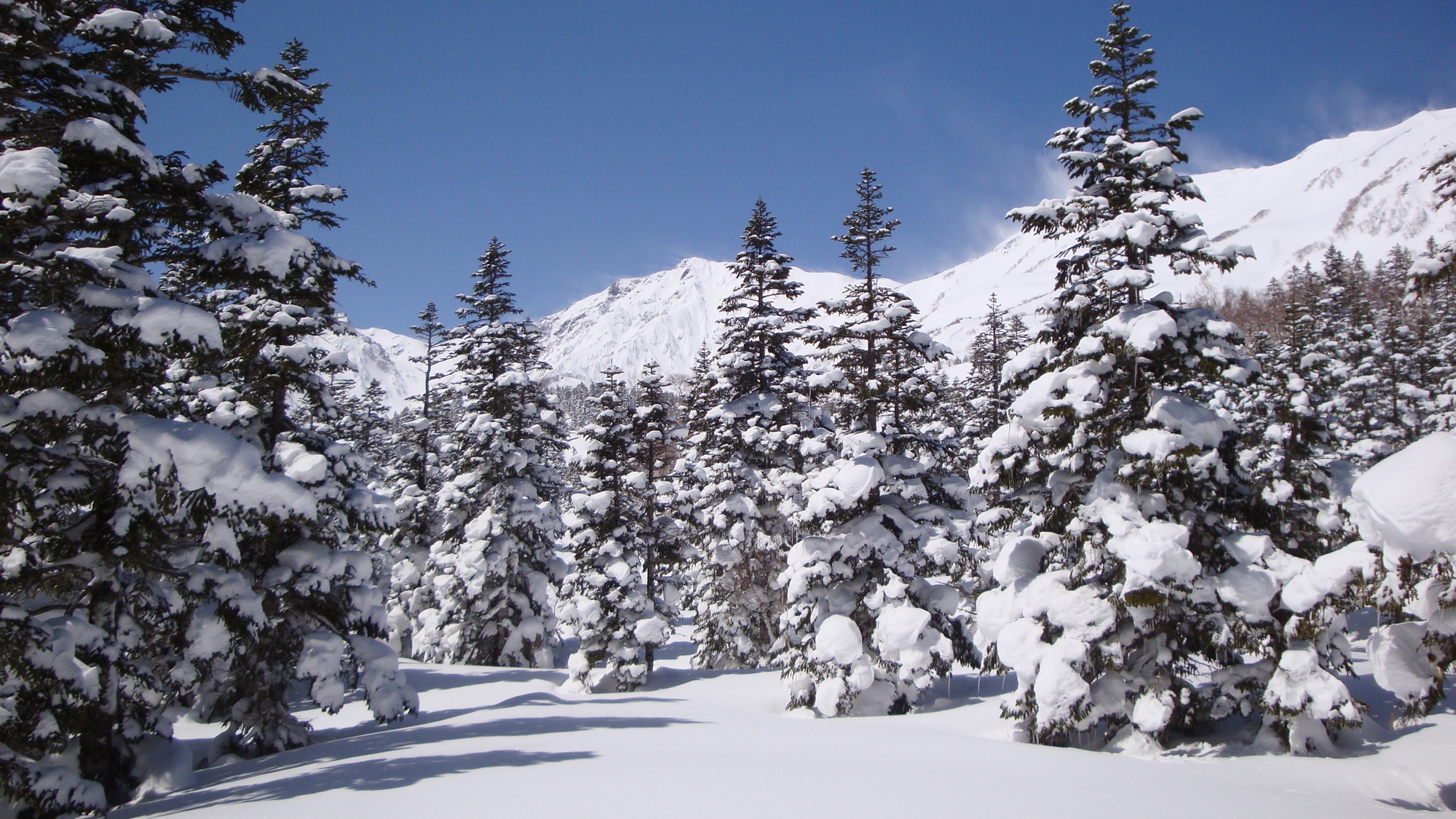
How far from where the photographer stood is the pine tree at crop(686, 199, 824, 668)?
24953 millimetres

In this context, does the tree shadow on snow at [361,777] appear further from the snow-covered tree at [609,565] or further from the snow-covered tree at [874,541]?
the snow-covered tree at [609,565]

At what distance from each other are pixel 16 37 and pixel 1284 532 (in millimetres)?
20591

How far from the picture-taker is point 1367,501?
7.80 m

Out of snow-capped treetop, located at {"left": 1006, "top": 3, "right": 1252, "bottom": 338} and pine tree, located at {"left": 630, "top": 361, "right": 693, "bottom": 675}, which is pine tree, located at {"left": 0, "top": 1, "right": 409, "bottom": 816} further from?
pine tree, located at {"left": 630, "top": 361, "right": 693, "bottom": 675}

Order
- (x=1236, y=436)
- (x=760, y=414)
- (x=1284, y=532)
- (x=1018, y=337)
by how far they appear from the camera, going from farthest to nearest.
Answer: (x=1018, y=337)
(x=760, y=414)
(x=1284, y=532)
(x=1236, y=436)

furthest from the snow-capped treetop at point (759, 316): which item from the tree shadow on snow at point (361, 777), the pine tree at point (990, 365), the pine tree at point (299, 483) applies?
the tree shadow on snow at point (361, 777)

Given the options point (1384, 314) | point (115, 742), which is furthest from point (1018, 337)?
point (115, 742)

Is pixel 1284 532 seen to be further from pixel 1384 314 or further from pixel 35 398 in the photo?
pixel 1384 314

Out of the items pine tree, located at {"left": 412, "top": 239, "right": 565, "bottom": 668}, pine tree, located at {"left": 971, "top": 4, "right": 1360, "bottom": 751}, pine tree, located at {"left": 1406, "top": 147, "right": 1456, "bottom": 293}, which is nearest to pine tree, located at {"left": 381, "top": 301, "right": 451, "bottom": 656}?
pine tree, located at {"left": 412, "top": 239, "right": 565, "bottom": 668}

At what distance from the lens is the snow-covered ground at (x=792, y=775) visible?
7602 mm

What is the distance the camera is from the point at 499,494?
92.8 feet

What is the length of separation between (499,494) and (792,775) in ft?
71.2

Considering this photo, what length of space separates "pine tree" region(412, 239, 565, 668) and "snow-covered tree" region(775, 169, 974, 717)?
1306cm

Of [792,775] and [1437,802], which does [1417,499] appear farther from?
[792,775]
